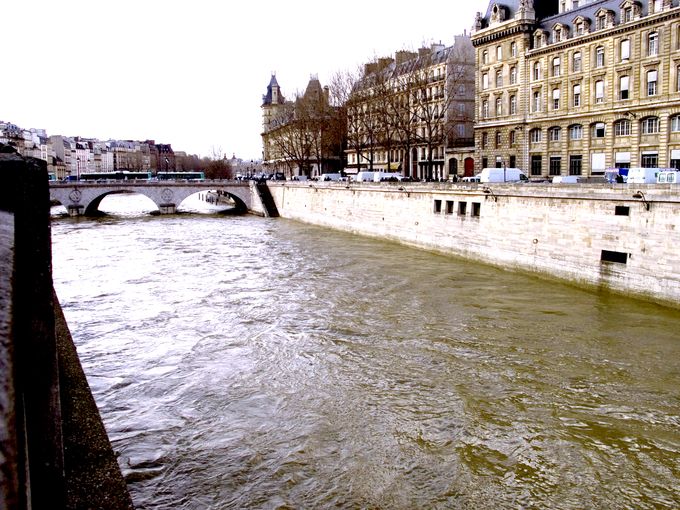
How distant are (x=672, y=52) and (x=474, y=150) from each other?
17846mm

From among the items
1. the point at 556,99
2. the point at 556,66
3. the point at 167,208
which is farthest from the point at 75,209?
the point at 556,66

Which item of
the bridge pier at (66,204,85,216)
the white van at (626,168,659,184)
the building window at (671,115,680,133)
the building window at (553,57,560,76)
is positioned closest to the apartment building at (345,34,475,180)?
the building window at (553,57,560,76)

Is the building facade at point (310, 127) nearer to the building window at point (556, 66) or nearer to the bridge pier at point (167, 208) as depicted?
the bridge pier at point (167, 208)

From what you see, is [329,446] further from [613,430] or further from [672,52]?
[672,52]

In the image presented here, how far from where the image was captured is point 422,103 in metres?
48.9

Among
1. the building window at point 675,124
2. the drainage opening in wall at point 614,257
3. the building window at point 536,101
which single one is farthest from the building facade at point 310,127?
the drainage opening in wall at point 614,257

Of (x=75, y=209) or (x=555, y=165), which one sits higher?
(x=555, y=165)

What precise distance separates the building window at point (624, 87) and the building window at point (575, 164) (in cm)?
439

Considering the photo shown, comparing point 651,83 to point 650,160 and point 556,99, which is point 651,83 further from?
point 556,99

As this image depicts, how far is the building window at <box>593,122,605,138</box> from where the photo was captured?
37.8 metres

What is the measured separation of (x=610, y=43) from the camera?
36562 millimetres

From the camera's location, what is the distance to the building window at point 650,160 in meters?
34.8

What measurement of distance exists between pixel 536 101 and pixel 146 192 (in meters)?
34.5

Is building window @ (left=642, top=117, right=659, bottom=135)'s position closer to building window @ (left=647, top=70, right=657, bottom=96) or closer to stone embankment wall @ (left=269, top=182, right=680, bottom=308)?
building window @ (left=647, top=70, right=657, bottom=96)
